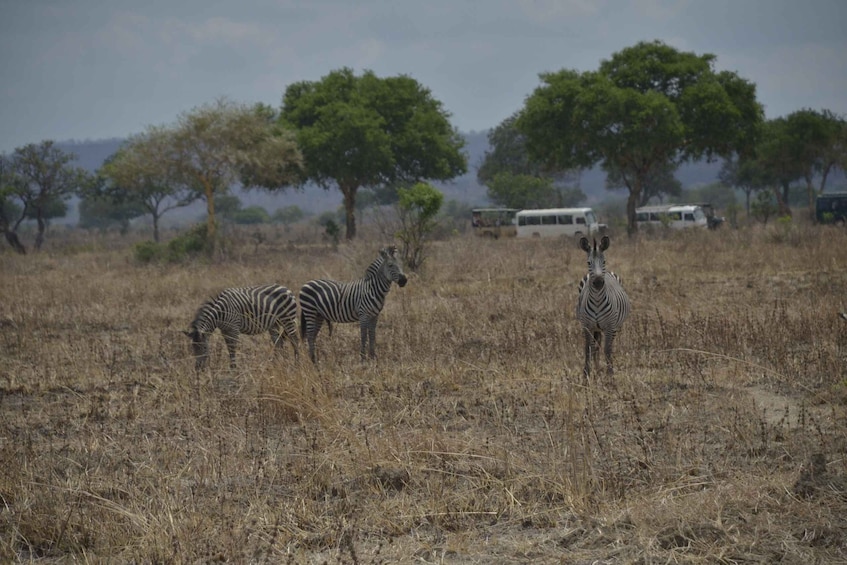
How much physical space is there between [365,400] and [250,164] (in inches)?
1001

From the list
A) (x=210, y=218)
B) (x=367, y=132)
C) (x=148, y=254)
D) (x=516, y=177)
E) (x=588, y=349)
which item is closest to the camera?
(x=588, y=349)

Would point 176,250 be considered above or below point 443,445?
above

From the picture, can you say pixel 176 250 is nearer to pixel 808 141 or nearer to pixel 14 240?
pixel 14 240

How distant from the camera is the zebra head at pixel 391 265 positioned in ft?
34.9

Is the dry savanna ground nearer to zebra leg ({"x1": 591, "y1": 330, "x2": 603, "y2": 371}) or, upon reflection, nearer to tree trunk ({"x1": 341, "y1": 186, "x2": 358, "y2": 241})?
zebra leg ({"x1": 591, "y1": 330, "x2": 603, "y2": 371})

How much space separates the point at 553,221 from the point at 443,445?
36.2 meters

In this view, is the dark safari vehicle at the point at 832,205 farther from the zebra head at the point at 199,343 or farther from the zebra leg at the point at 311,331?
the zebra head at the point at 199,343

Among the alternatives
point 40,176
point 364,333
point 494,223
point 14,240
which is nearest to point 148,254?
point 14,240

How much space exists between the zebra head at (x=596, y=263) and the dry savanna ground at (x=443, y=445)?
948 mm

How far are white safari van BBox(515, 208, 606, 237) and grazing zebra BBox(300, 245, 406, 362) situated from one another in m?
30.7

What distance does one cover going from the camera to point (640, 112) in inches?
1304

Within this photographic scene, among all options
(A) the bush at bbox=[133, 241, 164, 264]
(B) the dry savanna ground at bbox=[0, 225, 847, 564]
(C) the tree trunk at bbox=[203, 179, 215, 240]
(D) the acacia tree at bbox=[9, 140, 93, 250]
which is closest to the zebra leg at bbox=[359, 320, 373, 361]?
(B) the dry savanna ground at bbox=[0, 225, 847, 564]

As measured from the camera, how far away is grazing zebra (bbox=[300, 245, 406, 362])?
10766 millimetres

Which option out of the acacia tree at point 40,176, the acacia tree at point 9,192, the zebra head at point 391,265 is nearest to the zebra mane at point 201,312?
the zebra head at point 391,265
